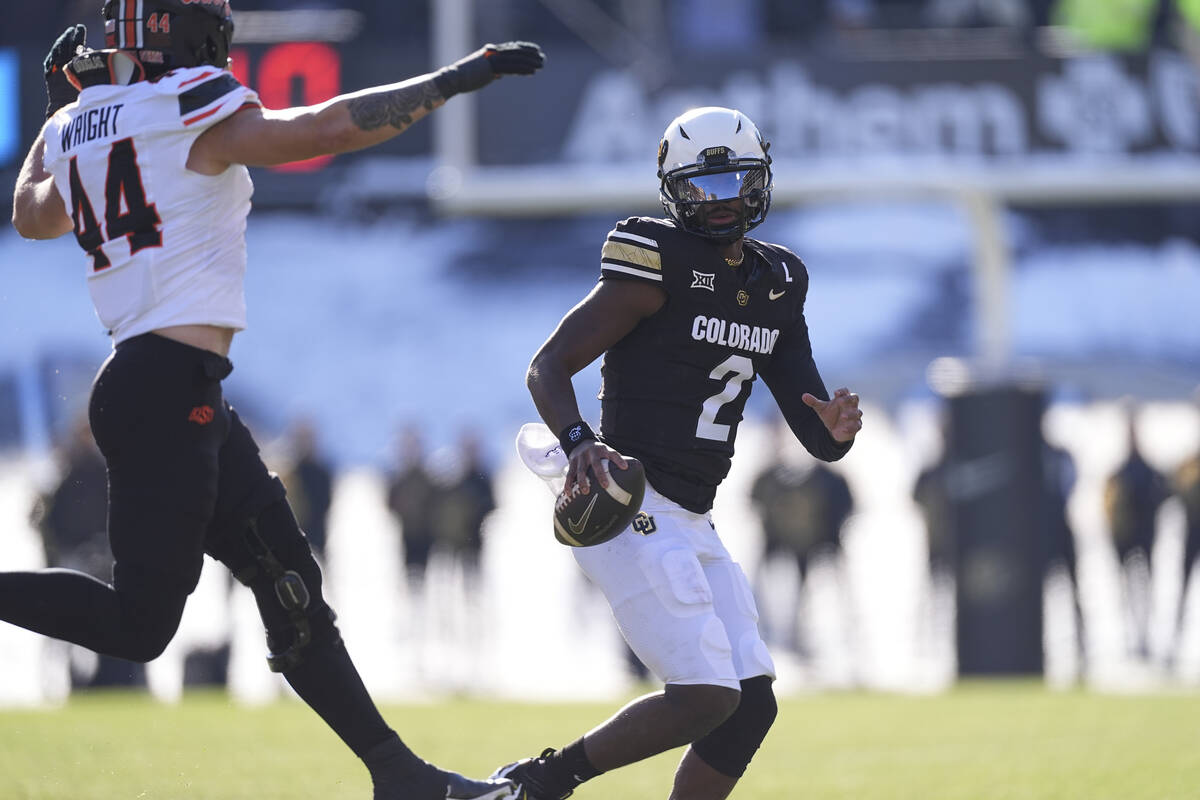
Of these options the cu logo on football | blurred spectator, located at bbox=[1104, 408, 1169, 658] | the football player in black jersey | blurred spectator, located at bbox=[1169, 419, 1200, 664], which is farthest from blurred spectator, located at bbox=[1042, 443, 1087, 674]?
the cu logo on football

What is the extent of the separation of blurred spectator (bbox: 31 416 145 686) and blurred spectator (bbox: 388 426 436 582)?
2180 millimetres

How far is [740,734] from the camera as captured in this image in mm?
4164

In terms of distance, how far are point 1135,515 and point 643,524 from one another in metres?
8.88

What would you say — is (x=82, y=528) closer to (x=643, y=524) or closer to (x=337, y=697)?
(x=337, y=697)

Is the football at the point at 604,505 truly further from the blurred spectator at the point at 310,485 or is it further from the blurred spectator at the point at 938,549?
the blurred spectator at the point at 310,485

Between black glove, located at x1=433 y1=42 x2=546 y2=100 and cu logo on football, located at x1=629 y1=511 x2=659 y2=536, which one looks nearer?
black glove, located at x1=433 y1=42 x2=546 y2=100

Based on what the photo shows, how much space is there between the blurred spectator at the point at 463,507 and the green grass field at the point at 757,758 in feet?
7.77

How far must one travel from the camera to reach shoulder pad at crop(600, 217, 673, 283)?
13.6 ft

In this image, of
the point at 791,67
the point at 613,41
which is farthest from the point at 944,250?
the point at 791,67

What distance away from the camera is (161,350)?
391 cm

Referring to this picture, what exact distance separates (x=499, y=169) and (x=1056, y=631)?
557cm

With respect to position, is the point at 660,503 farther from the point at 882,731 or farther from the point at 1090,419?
the point at 1090,419

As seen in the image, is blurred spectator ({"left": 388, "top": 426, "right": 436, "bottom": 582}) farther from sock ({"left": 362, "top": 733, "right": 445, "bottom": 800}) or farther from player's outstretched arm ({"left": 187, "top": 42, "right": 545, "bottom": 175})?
player's outstretched arm ({"left": 187, "top": 42, "right": 545, "bottom": 175})

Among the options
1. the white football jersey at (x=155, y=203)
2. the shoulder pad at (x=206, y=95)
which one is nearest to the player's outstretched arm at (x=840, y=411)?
the white football jersey at (x=155, y=203)
